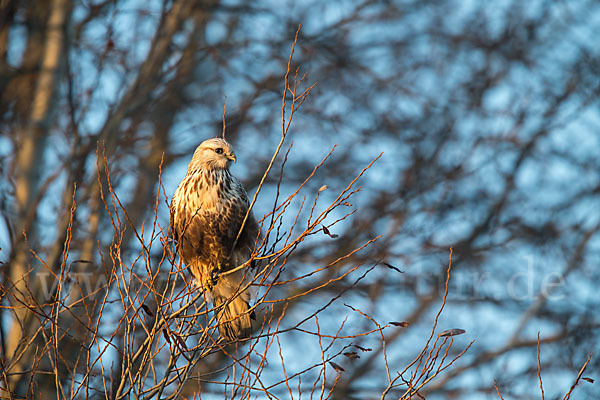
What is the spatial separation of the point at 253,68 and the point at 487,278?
3.88 m

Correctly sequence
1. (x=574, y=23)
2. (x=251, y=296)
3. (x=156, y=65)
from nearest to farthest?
(x=251, y=296), (x=156, y=65), (x=574, y=23)

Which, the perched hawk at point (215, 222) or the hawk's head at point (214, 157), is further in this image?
the hawk's head at point (214, 157)

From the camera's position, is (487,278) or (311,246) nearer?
(311,246)

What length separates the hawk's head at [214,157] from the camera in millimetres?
4480

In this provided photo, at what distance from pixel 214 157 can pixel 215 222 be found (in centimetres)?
46

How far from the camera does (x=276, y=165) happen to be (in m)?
8.10

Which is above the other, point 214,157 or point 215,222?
point 214,157

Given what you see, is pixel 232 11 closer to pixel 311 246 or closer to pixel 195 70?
pixel 195 70

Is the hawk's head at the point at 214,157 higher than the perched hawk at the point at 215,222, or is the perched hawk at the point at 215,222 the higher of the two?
the hawk's head at the point at 214,157

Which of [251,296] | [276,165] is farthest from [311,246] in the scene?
[251,296]

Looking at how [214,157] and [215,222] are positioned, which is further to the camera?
[214,157]

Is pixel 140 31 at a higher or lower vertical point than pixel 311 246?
higher

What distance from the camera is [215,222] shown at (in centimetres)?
429

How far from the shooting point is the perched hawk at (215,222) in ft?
14.0
